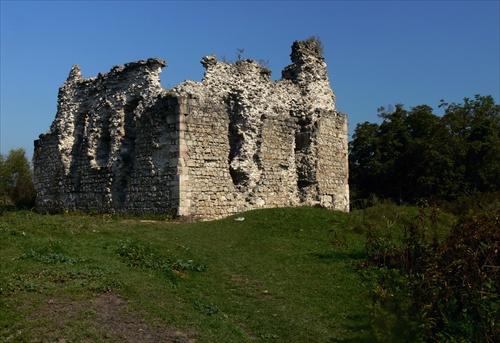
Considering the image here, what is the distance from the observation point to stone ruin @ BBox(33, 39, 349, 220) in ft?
52.5

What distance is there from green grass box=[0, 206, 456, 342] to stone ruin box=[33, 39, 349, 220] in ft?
8.97

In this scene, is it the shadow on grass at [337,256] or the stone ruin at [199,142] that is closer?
the shadow on grass at [337,256]

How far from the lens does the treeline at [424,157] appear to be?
25953 mm

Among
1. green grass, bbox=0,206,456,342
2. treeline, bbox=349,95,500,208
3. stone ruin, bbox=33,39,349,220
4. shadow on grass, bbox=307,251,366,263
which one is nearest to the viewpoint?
green grass, bbox=0,206,456,342

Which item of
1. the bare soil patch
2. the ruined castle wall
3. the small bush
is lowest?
the bare soil patch

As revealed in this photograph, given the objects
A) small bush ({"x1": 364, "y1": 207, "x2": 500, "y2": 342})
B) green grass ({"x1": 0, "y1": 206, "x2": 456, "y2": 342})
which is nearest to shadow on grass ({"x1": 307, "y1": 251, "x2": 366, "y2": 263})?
green grass ({"x1": 0, "y1": 206, "x2": 456, "y2": 342})

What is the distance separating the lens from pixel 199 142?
52.9 ft

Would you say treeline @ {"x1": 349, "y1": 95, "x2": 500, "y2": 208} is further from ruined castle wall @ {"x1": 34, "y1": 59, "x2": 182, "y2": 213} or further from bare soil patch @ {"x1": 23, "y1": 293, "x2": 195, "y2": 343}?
bare soil patch @ {"x1": 23, "y1": 293, "x2": 195, "y2": 343}

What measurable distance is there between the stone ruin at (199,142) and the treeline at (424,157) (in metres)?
6.60

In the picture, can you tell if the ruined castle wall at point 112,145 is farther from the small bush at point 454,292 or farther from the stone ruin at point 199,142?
the small bush at point 454,292

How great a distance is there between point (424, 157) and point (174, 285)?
1988cm

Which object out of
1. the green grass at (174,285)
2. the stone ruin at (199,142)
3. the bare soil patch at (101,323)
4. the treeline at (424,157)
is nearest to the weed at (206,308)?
the green grass at (174,285)

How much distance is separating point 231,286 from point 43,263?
307 centimetres

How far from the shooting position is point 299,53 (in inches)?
768
